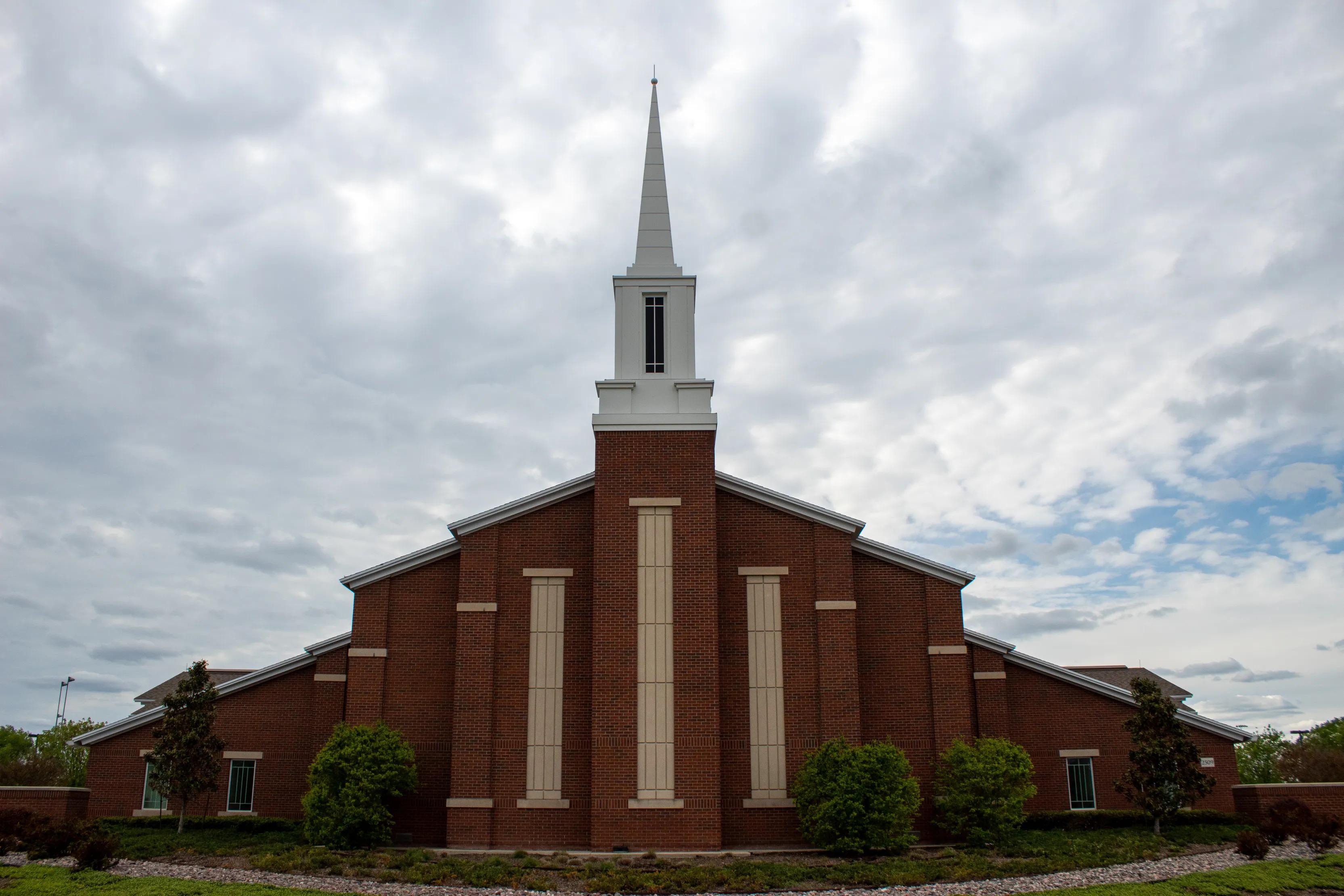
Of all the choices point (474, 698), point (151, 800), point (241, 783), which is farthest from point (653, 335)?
point (151, 800)

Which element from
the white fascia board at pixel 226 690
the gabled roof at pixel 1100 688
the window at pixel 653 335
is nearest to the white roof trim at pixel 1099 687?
the gabled roof at pixel 1100 688

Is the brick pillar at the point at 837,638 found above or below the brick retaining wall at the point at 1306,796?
above

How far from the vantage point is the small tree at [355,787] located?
925 inches

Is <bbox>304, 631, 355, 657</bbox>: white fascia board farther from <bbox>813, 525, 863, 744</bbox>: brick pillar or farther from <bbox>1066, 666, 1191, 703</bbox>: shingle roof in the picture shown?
<bbox>1066, 666, 1191, 703</bbox>: shingle roof

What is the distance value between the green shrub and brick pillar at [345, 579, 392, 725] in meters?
11.3

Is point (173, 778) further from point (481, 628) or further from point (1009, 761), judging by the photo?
point (1009, 761)

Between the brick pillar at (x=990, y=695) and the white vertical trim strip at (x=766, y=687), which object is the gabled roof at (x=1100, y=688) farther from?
the white vertical trim strip at (x=766, y=687)

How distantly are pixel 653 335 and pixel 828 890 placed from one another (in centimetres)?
1506

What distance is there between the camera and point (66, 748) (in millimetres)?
45375

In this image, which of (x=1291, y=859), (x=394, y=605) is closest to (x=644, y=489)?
(x=394, y=605)

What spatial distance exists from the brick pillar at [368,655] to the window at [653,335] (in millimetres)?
9513

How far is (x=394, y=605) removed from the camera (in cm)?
2712

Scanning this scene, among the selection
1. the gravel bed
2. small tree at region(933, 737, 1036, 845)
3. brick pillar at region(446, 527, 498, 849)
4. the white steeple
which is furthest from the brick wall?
brick pillar at region(446, 527, 498, 849)

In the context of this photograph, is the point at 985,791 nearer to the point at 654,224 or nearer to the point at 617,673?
the point at 617,673
